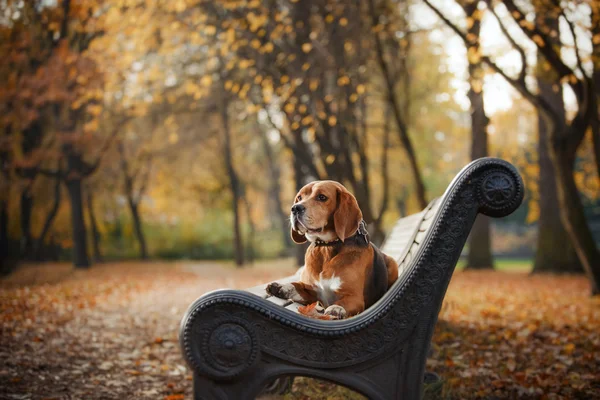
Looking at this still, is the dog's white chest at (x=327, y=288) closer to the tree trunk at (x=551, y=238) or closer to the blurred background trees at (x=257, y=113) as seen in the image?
the blurred background trees at (x=257, y=113)

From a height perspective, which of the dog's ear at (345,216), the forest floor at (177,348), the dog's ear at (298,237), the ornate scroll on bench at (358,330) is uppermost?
the dog's ear at (345,216)

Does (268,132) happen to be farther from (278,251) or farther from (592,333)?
(592,333)

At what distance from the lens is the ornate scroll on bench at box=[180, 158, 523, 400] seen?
2486 mm

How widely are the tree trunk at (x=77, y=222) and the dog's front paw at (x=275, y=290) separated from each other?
17669 mm

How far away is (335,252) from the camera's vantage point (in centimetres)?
300

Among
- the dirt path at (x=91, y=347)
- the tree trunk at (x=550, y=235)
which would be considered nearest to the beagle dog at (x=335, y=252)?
the dirt path at (x=91, y=347)

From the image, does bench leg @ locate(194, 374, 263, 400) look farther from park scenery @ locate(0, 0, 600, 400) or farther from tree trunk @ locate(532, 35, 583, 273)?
tree trunk @ locate(532, 35, 583, 273)

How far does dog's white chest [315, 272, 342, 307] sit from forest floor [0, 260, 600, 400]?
73.3 inches

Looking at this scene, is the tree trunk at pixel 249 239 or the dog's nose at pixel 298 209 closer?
the dog's nose at pixel 298 209

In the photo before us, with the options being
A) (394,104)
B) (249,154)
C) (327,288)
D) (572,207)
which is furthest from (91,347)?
(249,154)

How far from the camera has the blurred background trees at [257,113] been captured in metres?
9.54

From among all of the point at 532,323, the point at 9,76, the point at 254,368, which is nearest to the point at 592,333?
the point at 532,323

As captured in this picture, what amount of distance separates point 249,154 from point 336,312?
28.6m

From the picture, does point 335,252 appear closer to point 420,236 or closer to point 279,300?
point 279,300
